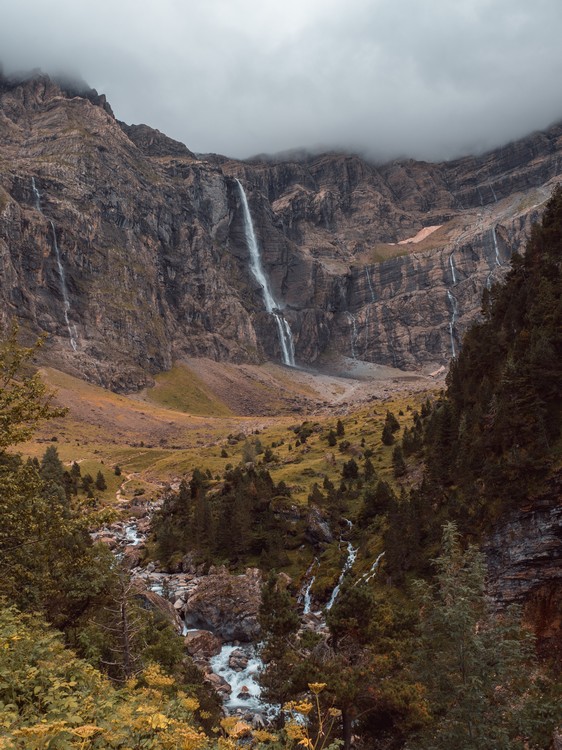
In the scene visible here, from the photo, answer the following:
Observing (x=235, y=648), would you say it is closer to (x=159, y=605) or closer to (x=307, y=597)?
(x=159, y=605)

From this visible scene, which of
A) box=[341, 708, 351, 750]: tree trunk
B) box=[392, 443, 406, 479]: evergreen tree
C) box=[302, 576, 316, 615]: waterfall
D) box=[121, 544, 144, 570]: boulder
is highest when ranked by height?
box=[341, 708, 351, 750]: tree trunk

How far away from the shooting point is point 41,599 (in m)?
20.6

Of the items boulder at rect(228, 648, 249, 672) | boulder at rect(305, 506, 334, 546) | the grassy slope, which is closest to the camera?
boulder at rect(228, 648, 249, 672)

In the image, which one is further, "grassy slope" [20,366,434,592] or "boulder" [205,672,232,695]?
"grassy slope" [20,366,434,592]

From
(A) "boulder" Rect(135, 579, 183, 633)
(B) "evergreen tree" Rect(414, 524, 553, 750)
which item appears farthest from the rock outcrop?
(A) "boulder" Rect(135, 579, 183, 633)

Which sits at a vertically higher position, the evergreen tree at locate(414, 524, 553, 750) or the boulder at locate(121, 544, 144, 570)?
the evergreen tree at locate(414, 524, 553, 750)

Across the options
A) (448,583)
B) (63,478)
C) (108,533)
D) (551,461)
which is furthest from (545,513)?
(63,478)

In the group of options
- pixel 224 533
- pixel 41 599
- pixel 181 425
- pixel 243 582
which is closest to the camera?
pixel 41 599

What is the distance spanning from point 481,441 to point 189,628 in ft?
93.3

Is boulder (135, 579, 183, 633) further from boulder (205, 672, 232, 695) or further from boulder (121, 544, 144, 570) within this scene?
boulder (121, 544, 144, 570)

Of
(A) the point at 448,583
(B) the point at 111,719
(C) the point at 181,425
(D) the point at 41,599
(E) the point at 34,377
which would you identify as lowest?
(C) the point at 181,425

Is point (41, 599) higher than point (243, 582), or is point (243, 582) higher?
point (41, 599)

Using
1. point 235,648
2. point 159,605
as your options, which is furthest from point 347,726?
point 159,605

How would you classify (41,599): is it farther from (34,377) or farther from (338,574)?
(338,574)
